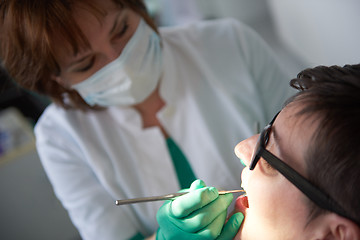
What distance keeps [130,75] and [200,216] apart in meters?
0.52

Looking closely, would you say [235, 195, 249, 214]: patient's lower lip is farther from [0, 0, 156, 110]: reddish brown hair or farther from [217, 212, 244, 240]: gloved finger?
[0, 0, 156, 110]: reddish brown hair

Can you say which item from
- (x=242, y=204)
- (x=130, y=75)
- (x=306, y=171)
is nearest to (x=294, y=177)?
(x=306, y=171)

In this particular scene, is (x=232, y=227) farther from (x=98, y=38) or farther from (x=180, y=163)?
(x=98, y=38)

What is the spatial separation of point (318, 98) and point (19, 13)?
0.80 meters

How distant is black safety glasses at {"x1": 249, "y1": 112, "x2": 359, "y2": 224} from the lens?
55cm

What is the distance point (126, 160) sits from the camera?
1174 mm

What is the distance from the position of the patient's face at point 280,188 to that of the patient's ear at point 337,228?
1.1 inches

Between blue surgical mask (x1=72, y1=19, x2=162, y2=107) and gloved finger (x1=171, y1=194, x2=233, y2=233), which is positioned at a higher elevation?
blue surgical mask (x1=72, y1=19, x2=162, y2=107)

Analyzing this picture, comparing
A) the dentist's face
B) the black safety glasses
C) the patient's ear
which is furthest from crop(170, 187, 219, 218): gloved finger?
the dentist's face

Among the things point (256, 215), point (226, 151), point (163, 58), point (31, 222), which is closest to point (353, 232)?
point (256, 215)

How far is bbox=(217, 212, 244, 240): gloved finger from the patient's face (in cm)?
4

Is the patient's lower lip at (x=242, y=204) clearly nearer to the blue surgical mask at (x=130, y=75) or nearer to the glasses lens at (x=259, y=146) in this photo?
the glasses lens at (x=259, y=146)

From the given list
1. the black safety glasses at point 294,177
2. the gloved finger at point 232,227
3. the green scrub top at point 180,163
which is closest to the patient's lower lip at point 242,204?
the gloved finger at point 232,227

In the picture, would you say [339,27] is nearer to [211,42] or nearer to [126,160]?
[211,42]
